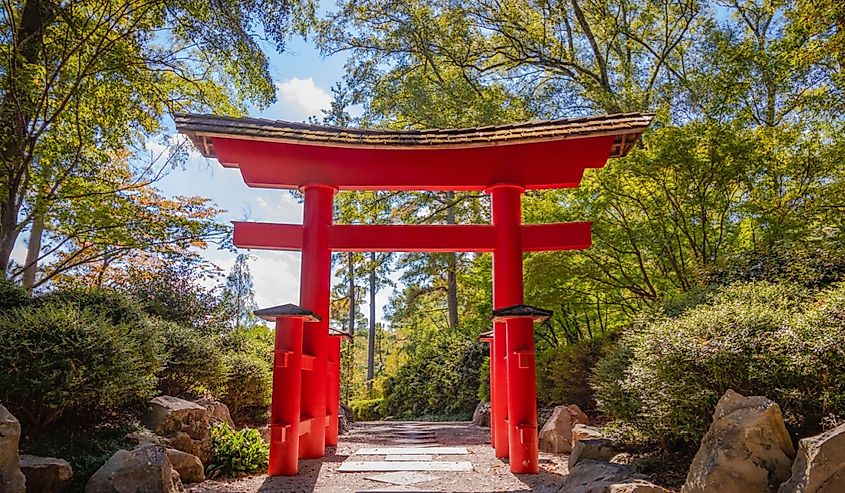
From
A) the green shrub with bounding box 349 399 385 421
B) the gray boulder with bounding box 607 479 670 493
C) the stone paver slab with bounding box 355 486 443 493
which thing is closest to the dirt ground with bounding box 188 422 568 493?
the stone paver slab with bounding box 355 486 443 493

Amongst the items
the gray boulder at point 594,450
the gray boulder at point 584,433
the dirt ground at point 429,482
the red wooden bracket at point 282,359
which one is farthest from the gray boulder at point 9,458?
the gray boulder at point 584,433

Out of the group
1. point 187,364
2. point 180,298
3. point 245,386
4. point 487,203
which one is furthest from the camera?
point 487,203

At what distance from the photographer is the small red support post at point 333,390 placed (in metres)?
7.71

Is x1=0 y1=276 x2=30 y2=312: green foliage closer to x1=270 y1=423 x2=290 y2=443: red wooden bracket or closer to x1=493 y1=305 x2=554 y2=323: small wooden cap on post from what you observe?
x1=270 y1=423 x2=290 y2=443: red wooden bracket

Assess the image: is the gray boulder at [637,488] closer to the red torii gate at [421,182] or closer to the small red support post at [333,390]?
the red torii gate at [421,182]

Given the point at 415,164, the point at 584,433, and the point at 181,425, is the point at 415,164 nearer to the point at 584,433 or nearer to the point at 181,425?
the point at 584,433

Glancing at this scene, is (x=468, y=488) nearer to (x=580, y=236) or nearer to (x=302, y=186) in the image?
(x=580, y=236)

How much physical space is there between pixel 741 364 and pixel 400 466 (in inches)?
151

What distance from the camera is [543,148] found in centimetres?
632

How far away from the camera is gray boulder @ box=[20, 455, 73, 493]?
3.92 meters

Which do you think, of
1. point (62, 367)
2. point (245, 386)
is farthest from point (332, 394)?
point (62, 367)

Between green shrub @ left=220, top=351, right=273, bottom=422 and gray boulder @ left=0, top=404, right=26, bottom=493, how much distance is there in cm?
467

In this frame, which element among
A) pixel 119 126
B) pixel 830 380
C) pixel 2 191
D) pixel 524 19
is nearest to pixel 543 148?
pixel 830 380

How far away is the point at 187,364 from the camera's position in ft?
23.3
